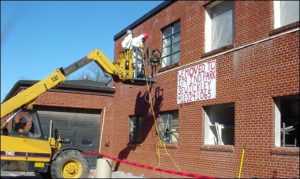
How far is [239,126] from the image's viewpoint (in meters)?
14.0

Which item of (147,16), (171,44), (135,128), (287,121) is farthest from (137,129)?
(287,121)

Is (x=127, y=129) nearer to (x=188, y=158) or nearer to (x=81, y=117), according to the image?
(x=81, y=117)

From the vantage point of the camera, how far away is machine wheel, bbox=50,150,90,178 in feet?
47.9

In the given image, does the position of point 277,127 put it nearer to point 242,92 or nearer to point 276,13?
point 242,92

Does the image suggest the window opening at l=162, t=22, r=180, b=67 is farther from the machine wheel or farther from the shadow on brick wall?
the machine wheel

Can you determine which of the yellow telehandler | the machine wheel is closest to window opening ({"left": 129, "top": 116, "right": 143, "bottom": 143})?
the yellow telehandler

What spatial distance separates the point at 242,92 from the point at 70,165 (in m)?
5.82

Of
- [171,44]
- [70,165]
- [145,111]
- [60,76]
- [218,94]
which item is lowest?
[70,165]

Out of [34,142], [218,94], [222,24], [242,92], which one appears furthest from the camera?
[222,24]

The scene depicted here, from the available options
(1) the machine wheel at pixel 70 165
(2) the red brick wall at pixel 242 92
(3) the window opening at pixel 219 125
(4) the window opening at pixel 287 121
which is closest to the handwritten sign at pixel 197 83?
(2) the red brick wall at pixel 242 92

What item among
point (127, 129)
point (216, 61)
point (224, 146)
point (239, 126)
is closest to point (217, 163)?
point (224, 146)

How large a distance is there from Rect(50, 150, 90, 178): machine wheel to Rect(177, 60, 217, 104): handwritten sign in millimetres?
4432

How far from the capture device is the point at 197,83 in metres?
16.4

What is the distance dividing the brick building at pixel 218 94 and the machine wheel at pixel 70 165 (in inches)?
138
